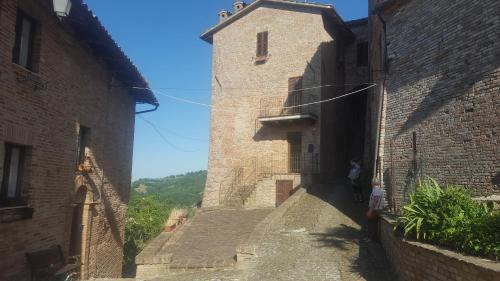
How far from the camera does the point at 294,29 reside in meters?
20.0

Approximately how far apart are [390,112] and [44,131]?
29.4ft

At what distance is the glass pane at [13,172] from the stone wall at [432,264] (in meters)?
7.99

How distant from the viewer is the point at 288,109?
19344mm

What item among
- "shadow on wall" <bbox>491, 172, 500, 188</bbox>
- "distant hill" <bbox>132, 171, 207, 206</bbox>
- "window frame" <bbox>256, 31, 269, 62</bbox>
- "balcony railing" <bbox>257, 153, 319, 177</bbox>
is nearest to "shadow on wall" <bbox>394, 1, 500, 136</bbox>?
"shadow on wall" <bbox>491, 172, 500, 188</bbox>

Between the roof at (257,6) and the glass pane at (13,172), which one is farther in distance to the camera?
the roof at (257,6)

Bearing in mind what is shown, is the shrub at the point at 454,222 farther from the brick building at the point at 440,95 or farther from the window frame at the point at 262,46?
the window frame at the point at 262,46

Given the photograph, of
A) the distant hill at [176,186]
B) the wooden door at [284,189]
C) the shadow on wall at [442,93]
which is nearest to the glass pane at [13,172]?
the shadow on wall at [442,93]

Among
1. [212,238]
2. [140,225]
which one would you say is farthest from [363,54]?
[140,225]

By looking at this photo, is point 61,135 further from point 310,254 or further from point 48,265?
point 310,254

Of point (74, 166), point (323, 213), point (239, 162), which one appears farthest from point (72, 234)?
point (239, 162)

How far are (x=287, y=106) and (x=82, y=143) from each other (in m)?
10.1

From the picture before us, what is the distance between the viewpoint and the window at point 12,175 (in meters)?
8.52

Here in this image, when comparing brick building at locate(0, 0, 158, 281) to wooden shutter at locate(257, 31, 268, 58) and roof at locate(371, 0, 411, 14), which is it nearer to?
wooden shutter at locate(257, 31, 268, 58)

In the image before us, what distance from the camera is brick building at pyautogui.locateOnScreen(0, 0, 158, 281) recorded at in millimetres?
8414
